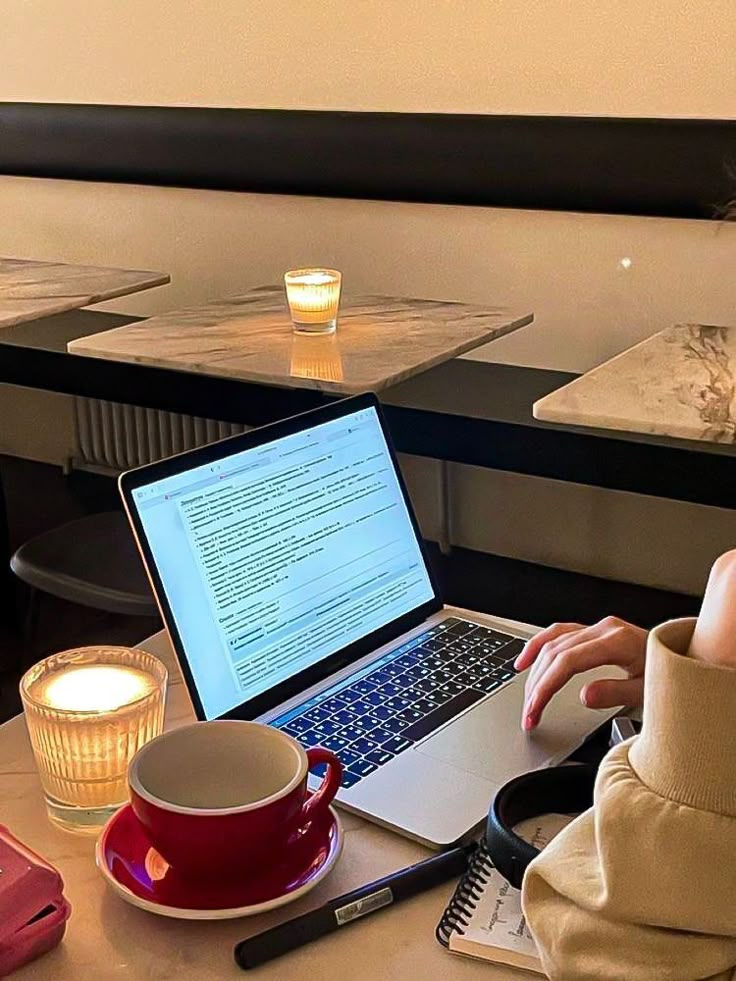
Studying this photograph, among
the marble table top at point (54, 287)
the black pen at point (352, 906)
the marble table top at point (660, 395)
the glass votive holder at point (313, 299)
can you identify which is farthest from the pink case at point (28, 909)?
the marble table top at point (54, 287)

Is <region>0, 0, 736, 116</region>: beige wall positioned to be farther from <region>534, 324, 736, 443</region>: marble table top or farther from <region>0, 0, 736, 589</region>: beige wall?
<region>534, 324, 736, 443</region>: marble table top

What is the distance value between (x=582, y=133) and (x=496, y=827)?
6.42ft

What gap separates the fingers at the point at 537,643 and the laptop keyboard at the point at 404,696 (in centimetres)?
3

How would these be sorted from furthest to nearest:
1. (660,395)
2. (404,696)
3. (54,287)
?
(54,287), (660,395), (404,696)

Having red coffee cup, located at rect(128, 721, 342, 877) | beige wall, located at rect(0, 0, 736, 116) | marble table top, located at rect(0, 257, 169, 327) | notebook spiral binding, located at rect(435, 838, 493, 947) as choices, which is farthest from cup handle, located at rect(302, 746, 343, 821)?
beige wall, located at rect(0, 0, 736, 116)

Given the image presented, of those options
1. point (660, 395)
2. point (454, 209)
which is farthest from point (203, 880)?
point (454, 209)

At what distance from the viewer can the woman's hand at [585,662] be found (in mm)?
995

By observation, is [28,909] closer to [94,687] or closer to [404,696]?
[94,687]

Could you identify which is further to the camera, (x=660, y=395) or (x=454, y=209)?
(x=454, y=209)

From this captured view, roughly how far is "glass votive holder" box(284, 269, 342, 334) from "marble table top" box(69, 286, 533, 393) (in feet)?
0.06

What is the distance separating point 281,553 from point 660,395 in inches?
27.1

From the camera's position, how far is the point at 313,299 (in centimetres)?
196

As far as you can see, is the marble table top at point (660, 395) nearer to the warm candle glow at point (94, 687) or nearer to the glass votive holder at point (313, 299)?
the glass votive holder at point (313, 299)

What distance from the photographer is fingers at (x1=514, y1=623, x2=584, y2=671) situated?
1060 millimetres
